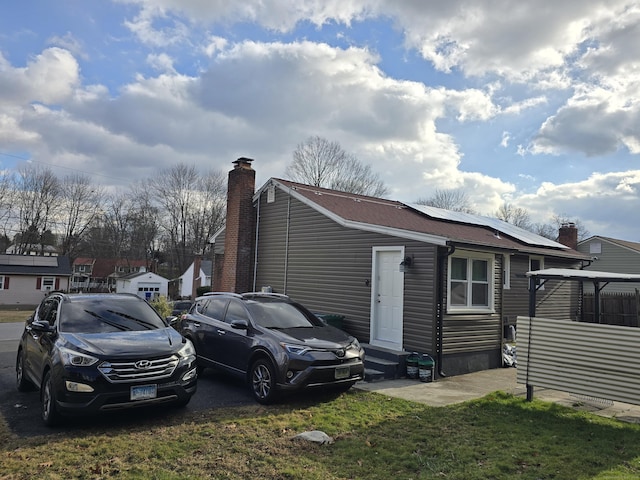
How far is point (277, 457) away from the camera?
474 cm

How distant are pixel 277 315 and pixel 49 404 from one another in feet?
11.8

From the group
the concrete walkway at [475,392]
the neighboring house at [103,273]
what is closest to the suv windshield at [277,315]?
the concrete walkway at [475,392]

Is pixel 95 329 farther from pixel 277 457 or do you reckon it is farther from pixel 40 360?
pixel 277 457

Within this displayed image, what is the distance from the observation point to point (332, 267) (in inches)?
471

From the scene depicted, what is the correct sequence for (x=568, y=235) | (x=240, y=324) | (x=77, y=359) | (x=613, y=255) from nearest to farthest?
(x=77, y=359) < (x=240, y=324) < (x=568, y=235) < (x=613, y=255)

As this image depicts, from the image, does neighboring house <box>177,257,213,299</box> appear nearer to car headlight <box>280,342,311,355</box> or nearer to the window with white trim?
the window with white trim

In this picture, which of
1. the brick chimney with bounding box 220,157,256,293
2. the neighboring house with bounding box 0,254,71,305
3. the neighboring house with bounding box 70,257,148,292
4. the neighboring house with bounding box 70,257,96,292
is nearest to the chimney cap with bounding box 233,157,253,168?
the brick chimney with bounding box 220,157,256,293

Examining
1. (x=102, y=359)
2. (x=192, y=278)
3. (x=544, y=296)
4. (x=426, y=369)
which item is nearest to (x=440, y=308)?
(x=426, y=369)

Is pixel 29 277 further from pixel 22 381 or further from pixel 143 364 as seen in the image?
pixel 143 364

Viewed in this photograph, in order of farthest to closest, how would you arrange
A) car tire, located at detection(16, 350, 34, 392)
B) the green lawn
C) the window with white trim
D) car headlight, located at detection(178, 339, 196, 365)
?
1. the window with white trim
2. car tire, located at detection(16, 350, 34, 392)
3. car headlight, located at detection(178, 339, 196, 365)
4. the green lawn

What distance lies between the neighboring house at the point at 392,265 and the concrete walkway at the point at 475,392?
0.70 metres

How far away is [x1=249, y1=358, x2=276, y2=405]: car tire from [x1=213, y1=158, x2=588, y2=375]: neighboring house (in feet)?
13.0

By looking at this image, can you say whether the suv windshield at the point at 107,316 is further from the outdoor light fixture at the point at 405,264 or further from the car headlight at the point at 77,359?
the outdoor light fixture at the point at 405,264

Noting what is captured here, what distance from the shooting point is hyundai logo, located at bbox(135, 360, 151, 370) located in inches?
214
